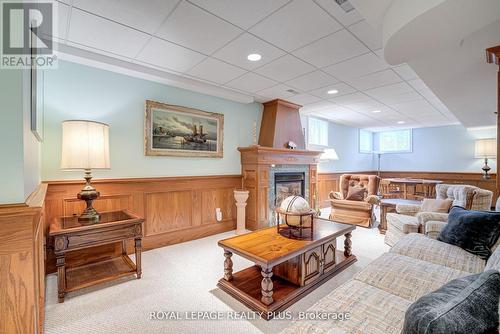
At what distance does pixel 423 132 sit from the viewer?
24.0 ft

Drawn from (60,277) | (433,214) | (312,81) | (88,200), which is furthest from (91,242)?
(433,214)

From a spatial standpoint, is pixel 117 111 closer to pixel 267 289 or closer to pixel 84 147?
pixel 84 147

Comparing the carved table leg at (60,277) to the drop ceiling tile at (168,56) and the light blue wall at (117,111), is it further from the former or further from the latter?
the drop ceiling tile at (168,56)

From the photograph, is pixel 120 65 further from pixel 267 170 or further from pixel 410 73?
pixel 410 73

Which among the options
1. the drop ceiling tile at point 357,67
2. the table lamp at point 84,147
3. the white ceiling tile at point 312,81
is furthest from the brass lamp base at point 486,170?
the table lamp at point 84,147

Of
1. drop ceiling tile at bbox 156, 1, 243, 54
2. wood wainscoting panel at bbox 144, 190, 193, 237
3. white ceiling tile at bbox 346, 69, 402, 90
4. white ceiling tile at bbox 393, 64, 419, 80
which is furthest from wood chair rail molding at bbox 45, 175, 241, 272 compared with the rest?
white ceiling tile at bbox 393, 64, 419, 80

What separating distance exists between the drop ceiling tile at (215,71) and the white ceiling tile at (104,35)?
2.41ft

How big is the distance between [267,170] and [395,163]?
611 centimetres

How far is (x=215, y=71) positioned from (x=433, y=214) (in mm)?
3269

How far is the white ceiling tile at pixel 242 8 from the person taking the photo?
1736mm

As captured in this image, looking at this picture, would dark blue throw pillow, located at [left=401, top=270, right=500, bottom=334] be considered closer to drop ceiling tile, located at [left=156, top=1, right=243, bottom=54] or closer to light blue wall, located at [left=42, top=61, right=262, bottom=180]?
drop ceiling tile, located at [left=156, top=1, right=243, bottom=54]

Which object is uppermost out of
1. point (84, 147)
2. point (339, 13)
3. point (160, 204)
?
point (339, 13)

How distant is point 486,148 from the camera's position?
5848mm

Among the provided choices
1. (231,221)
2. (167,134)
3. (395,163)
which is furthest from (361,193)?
(395,163)
